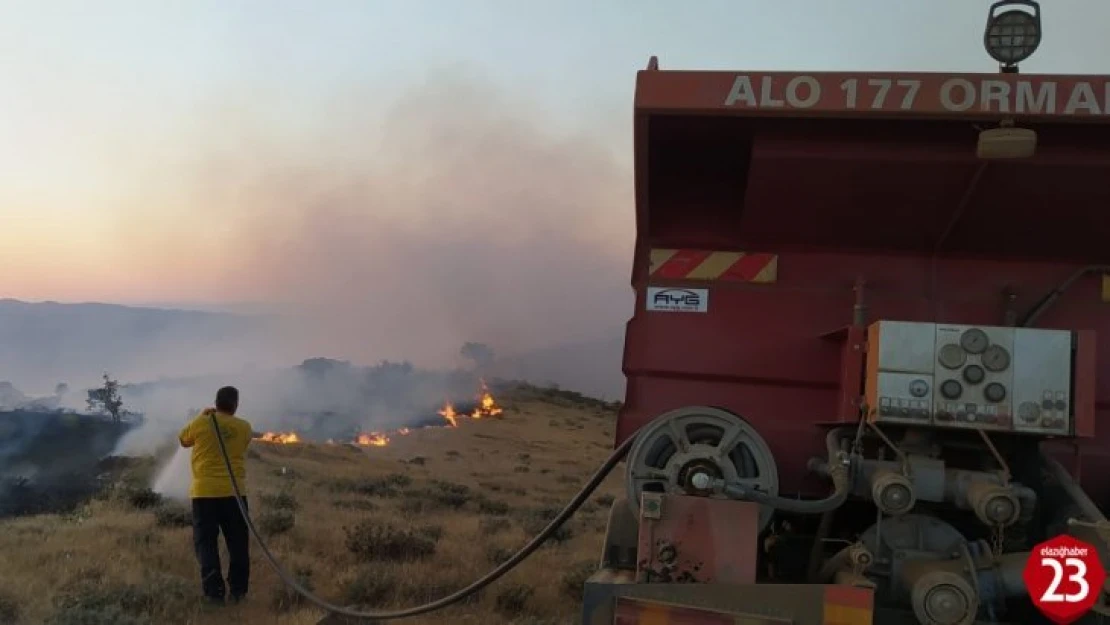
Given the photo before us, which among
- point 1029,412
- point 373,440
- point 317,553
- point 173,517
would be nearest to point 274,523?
point 317,553

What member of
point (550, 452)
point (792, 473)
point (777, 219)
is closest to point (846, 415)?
point (792, 473)

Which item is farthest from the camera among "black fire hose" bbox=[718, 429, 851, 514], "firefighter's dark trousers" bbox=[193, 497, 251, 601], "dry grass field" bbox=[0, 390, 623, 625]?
"firefighter's dark trousers" bbox=[193, 497, 251, 601]

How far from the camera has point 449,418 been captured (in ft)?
115

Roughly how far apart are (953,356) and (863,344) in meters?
0.47

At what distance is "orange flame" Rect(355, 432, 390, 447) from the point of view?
28188mm

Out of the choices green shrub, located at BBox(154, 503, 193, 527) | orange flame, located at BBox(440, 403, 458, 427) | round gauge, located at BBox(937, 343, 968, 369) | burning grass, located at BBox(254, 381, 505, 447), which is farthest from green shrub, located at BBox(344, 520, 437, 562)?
orange flame, located at BBox(440, 403, 458, 427)

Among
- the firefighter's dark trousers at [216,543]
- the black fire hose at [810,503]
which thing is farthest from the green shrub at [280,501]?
the black fire hose at [810,503]

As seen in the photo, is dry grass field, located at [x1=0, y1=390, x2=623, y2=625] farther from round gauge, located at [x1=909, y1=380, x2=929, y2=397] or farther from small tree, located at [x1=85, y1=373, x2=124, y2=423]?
small tree, located at [x1=85, y1=373, x2=124, y2=423]

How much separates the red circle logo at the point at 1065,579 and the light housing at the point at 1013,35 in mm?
1998

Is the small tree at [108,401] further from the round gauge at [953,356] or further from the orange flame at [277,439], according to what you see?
the round gauge at [953,356]

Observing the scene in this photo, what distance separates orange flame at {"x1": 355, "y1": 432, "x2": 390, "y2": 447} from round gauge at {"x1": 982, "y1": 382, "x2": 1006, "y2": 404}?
82.6 feet

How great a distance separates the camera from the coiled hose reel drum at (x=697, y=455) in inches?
145

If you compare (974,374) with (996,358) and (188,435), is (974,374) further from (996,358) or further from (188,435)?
(188,435)

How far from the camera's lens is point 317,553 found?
8.75 meters
